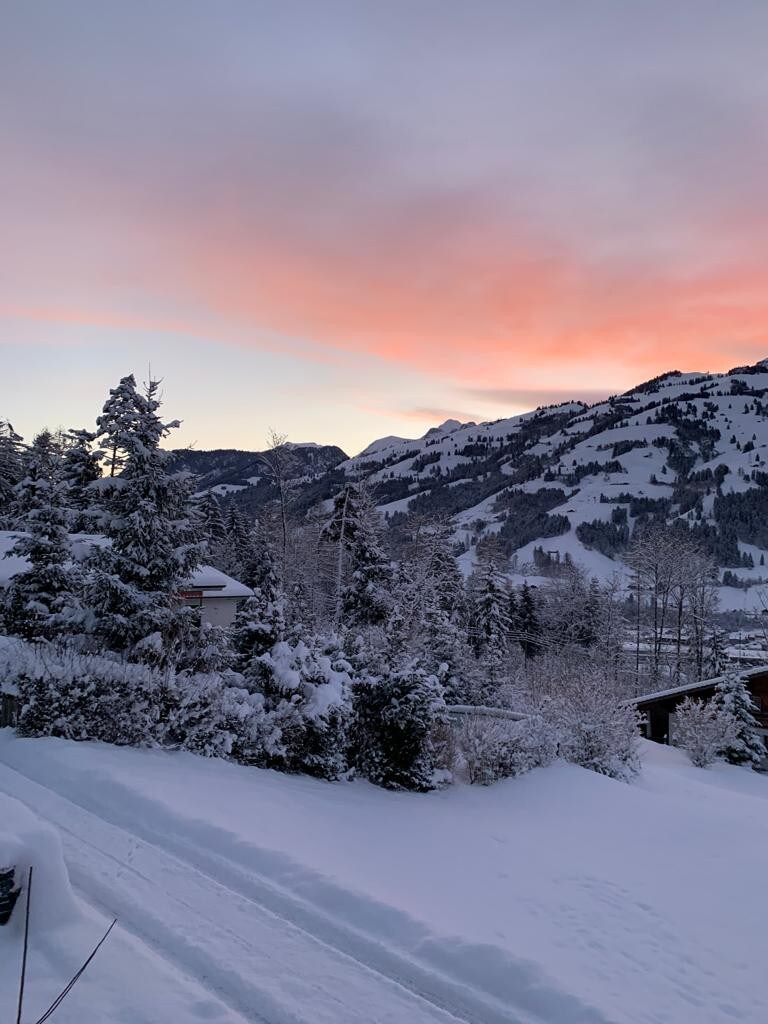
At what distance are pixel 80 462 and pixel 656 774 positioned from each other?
98.2ft

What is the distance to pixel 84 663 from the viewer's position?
11906 millimetres

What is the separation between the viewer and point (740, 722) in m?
26.5

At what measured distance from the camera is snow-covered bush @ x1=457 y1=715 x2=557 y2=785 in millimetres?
13594

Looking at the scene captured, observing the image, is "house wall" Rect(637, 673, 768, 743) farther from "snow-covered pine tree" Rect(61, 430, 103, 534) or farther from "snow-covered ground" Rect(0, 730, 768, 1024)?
"snow-covered pine tree" Rect(61, 430, 103, 534)

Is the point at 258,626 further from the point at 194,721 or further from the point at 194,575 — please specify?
the point at 194,575

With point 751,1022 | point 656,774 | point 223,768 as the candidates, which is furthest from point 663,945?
point 656,774

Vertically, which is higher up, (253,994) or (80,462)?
(80,462)

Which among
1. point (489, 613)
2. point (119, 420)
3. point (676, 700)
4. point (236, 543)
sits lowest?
point (676, 700)

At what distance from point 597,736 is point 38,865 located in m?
14.4

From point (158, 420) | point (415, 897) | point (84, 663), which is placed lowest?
point (415, 897)

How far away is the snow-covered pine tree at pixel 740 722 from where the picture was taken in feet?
85.0

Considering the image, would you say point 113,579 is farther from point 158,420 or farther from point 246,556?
point 246,556

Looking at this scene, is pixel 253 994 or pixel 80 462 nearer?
pixel 253 994

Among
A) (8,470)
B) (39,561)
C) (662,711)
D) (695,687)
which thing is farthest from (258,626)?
(8,470)
